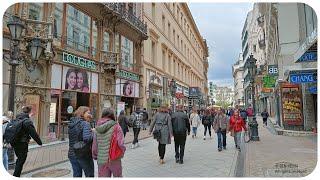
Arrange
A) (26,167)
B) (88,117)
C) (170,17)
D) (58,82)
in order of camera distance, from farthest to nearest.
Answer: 1. (170,17)
2. (58,82)
3. (26,167)
4. (88,117)

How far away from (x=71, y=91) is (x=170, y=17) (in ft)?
76.1

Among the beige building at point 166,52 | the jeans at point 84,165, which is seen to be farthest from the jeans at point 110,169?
the beige building at point 166,52

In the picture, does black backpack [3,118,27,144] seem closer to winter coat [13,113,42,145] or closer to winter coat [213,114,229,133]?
winter coat [13,113,42,145]

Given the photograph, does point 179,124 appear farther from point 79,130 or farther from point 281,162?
point 79,130

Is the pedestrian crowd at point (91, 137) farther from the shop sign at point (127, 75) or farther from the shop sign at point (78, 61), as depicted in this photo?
the shop sign at point (127, 75)

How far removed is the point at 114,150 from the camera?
5266 millimetres

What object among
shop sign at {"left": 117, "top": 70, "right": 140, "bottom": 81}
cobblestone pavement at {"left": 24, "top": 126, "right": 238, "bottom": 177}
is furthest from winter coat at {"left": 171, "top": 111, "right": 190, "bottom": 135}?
shop sign at {"left": 117, "top": 70, "right": 140, "bottom": 81}

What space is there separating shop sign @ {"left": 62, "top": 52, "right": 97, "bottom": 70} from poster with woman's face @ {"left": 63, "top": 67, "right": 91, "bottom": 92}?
1.10 ft

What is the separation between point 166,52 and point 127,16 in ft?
40.4

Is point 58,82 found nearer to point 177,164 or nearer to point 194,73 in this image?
point 177,164

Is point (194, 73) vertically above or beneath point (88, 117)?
above

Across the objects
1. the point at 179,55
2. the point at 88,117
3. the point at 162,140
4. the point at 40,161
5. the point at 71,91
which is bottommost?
the point at 40,161

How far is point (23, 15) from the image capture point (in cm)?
1373

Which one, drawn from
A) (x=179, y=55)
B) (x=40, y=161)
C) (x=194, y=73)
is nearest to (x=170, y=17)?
(x=179, y=55)
